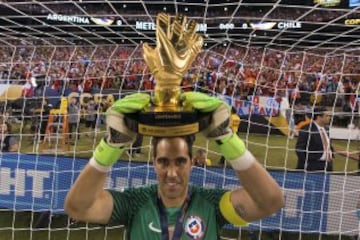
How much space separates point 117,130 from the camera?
61.5 inches

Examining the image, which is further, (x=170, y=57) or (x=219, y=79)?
(x=219, y=79)

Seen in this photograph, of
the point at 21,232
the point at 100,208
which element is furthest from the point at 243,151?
the point at 21,232

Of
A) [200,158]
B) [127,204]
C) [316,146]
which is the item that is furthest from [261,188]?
[200,158]

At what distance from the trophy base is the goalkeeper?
26 millimetres

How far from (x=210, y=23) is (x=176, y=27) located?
940cm

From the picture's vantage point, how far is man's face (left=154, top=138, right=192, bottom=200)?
166 centimetres

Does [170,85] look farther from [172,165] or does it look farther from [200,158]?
[200,158]

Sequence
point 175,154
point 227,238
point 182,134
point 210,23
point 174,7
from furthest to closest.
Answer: point 210,23 → point 174,7 → point 227,238 → point 175,154 → point 182,134

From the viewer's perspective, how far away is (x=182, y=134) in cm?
155

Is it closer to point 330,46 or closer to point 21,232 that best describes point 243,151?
point 21,232

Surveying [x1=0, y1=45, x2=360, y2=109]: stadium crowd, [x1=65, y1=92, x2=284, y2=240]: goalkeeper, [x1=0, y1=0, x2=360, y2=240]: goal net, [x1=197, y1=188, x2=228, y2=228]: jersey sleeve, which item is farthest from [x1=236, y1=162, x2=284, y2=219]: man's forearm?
[x1=0, y1=45, x2=360, y2=109]: stadium crowd

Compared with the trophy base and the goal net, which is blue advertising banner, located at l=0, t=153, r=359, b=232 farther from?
the trophy base

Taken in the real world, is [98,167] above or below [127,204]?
above

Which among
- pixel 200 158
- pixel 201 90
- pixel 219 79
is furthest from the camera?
pixel 219 79
